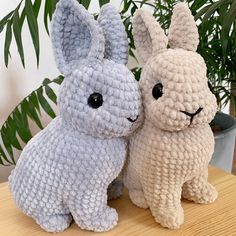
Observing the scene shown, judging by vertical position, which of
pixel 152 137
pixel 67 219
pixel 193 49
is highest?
pixel 193 49

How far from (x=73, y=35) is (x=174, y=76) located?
0.15 metres

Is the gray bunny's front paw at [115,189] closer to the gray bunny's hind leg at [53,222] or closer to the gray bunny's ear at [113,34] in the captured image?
the gray bunny's hind leg at [53,222]

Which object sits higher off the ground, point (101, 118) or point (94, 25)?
point (94, 25)

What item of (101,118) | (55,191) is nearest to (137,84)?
(101,118)

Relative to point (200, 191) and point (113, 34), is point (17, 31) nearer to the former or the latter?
point (113, 34)

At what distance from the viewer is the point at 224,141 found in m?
0.90

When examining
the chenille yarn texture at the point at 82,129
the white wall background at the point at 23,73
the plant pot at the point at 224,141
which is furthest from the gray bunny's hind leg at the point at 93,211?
the white wall background at the point at 23,73

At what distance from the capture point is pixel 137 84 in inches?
20.3

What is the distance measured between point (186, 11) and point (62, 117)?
0.23 metres

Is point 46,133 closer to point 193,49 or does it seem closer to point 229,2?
point 193,49

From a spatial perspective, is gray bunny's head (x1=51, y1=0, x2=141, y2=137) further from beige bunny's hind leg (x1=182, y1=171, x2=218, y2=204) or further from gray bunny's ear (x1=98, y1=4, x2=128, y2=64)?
beige bunny's hind leg (x1=182, y1=171, x2=218, y2=204)

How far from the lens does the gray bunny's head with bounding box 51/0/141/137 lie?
19.0 inches

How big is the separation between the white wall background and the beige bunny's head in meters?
0.52

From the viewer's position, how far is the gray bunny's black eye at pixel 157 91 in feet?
1.62
